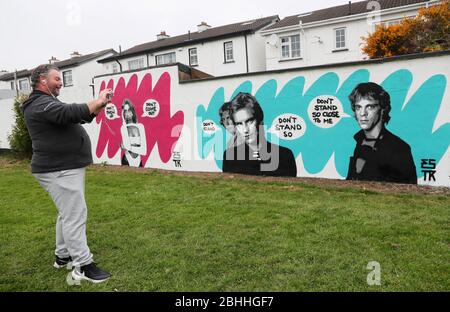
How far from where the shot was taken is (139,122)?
11883 mm

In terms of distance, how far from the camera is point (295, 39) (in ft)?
73.9

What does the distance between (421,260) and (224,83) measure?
7.11m

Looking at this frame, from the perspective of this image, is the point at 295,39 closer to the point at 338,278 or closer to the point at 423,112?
the point at 423,112

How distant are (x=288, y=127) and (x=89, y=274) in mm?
6229

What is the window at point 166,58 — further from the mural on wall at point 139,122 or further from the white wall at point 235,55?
the mural on wall at point 139,122

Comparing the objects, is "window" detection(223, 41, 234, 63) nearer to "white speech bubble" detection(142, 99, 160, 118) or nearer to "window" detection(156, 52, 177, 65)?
"window" detection(156, 52, 177, 65)

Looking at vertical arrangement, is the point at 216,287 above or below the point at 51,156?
below

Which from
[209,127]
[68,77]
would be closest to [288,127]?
[209,127]

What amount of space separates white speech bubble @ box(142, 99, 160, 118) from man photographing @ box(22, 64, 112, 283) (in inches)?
306

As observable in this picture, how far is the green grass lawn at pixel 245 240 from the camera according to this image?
3488mm

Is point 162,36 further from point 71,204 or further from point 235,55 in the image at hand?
point 71,204

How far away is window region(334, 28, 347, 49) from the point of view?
20938 mm

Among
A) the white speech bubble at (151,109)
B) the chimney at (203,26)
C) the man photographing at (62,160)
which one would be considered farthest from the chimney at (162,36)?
the man photographing at (62,160)
